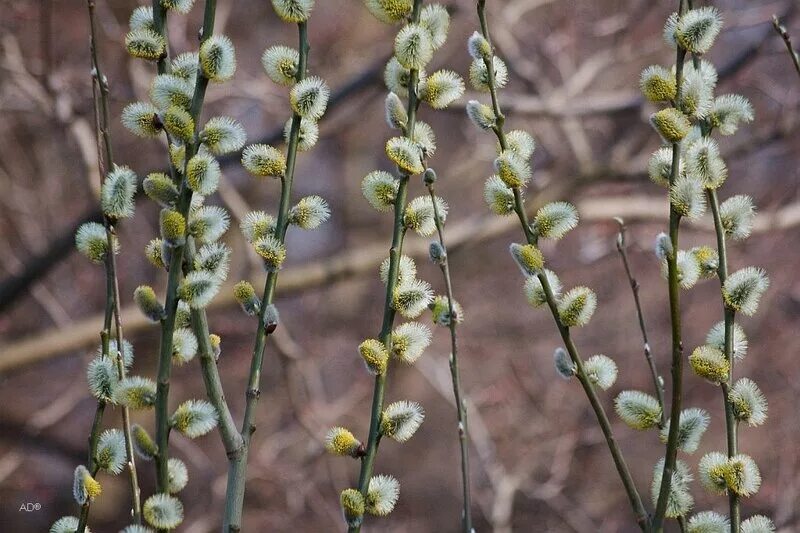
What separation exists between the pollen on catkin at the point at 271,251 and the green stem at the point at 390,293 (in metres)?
0.05

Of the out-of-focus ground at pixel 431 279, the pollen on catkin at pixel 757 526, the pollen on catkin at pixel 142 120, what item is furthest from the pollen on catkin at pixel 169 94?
the out-of-focus ground at pixel 431 279

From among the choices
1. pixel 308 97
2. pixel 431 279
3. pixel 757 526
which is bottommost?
pixel 757 526

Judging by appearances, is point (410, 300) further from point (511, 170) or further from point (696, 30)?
point (696, 30)

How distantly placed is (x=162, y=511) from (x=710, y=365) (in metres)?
0.26

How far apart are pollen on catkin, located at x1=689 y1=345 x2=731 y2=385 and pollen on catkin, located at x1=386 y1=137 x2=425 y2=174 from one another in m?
0.16

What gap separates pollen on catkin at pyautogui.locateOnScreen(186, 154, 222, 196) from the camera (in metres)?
0.40

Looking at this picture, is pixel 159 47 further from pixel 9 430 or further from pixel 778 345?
pixel 778 345

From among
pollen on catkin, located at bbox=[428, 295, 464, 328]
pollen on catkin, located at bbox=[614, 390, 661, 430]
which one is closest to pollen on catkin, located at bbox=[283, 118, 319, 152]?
pollen on catkin, located at bbox=[428, 295, 464, 328]

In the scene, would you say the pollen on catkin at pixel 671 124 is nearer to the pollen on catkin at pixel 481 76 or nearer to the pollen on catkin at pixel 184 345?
the pollen on catkin at pixel 481 76

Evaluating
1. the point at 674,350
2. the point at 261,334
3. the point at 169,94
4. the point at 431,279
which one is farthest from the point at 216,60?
the point at 431,279

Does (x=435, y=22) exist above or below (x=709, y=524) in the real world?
above

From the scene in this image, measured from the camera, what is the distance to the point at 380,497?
1.43 feet

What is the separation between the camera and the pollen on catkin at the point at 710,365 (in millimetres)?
418

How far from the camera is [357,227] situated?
276cm
